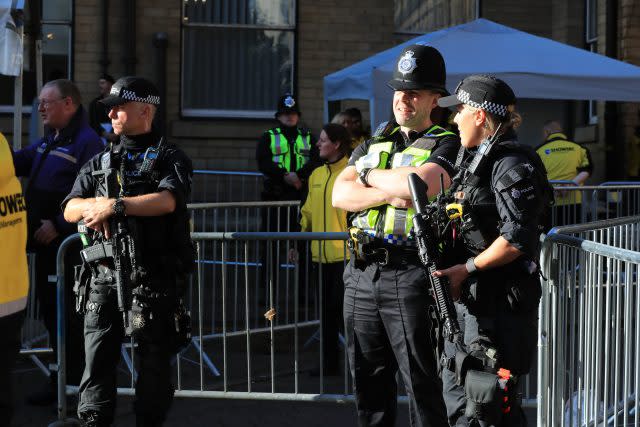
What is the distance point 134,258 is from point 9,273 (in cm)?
118

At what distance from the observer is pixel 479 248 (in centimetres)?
460

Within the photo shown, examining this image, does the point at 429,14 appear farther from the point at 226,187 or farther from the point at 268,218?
the point at 268,218

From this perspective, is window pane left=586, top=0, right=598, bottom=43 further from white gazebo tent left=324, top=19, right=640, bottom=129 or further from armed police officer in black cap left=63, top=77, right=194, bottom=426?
armed police officer in black cap left=63, top=77, right=194, bottom=426

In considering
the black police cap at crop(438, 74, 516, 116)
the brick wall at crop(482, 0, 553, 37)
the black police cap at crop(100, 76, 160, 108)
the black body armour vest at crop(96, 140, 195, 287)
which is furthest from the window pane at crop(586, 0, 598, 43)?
the black police cap at crop(438, 74, 516, 116)

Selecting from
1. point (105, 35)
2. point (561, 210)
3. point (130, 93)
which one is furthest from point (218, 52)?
point (130, 93)

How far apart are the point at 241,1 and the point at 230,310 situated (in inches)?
275

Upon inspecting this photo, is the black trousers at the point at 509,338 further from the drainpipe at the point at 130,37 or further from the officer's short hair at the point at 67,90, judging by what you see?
the drainpipe at the point at 130,37

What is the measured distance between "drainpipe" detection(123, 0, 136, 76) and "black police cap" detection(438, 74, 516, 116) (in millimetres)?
9337

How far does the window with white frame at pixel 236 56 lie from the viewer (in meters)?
14.0

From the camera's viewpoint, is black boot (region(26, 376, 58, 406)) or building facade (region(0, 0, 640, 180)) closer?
black boot (region(26, 376, 58, 406))

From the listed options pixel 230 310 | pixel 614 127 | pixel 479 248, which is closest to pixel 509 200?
pixel 479 248

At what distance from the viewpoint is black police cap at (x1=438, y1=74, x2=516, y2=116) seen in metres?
4.58

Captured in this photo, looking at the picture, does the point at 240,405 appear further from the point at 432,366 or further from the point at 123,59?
the point at 123,59

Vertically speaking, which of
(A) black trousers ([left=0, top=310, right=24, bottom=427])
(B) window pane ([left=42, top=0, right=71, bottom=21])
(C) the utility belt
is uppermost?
(B) window pane ([left=42, top=0, right=71, bottom=21])
